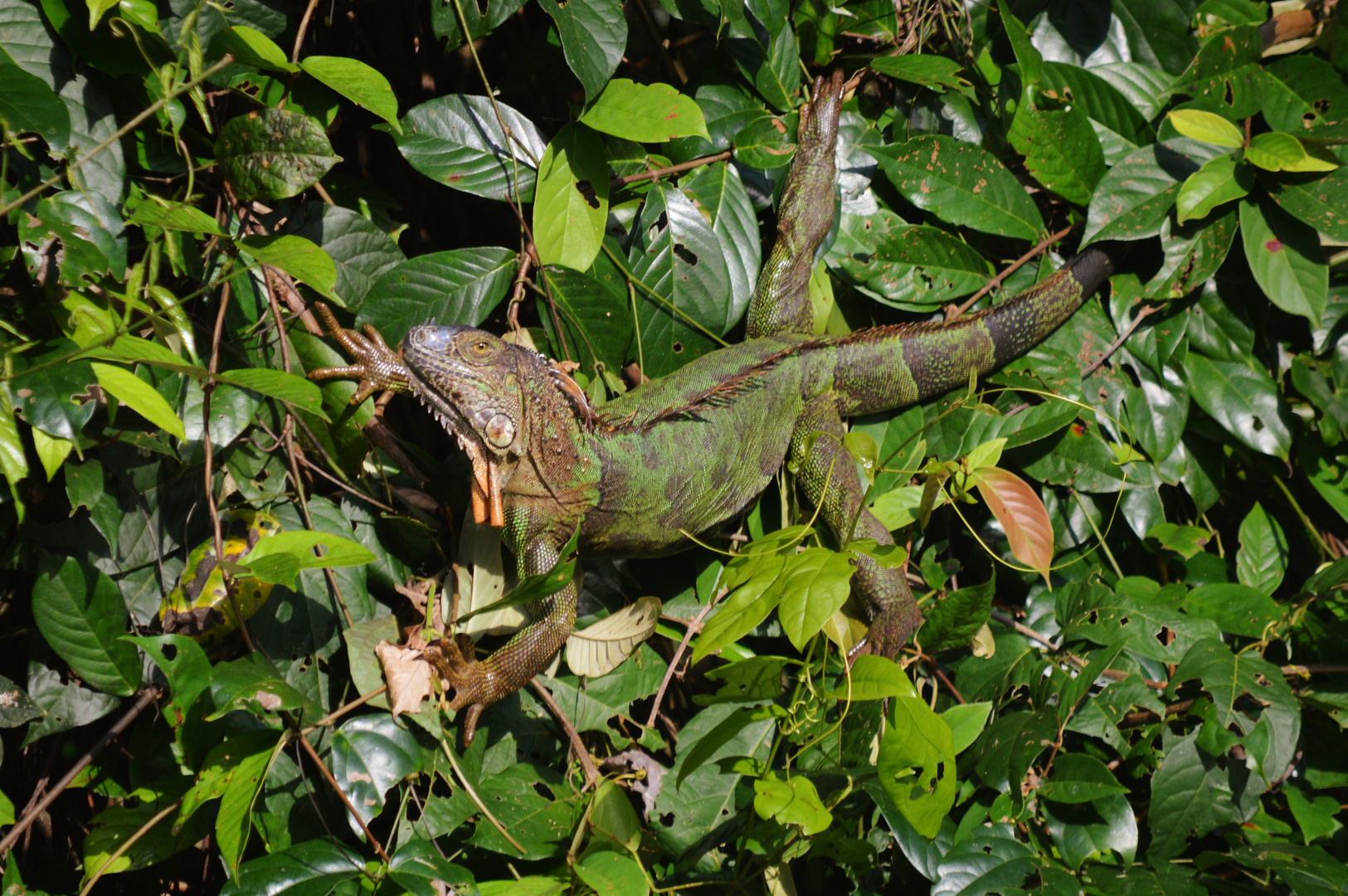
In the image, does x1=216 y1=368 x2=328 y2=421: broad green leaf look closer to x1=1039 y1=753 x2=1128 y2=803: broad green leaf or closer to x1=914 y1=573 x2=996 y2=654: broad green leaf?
x1=914 y1=573 x2=996 y2=654: broad green leaf

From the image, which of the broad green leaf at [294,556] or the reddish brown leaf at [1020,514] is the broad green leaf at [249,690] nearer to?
the broad green leaf at [294,556]

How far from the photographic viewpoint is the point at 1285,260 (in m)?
2.72

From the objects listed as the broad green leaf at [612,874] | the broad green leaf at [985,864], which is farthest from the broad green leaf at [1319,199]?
the broad green leaf at [612,874]

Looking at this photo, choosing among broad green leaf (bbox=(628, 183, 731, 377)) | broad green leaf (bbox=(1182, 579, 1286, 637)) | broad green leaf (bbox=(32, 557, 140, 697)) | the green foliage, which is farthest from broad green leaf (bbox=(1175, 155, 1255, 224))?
broad green leaf (bbox=(32, 557, 140, 697))

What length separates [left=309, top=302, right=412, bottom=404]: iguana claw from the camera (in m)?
2.01

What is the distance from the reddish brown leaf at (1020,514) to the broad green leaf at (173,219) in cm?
192

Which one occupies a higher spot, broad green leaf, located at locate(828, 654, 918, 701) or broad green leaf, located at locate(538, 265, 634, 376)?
broad green leaf, located at locate(538, 265, 634, 376)

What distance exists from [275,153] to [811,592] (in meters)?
1.57

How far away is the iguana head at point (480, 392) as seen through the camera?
2.03m

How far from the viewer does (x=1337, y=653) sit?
8.89ft

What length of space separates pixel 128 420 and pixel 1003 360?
2.54m

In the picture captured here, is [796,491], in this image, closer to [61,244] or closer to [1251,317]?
[1251,317]

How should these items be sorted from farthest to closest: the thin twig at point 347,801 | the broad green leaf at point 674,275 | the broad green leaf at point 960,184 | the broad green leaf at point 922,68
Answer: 1. the broad green leaf at point 960,184
2. the broad green leaf at point 922,68
3. the broad green leaf at point 674,275
4. the thin twig at point 347,801

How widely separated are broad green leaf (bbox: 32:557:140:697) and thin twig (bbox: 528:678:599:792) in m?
0.95
